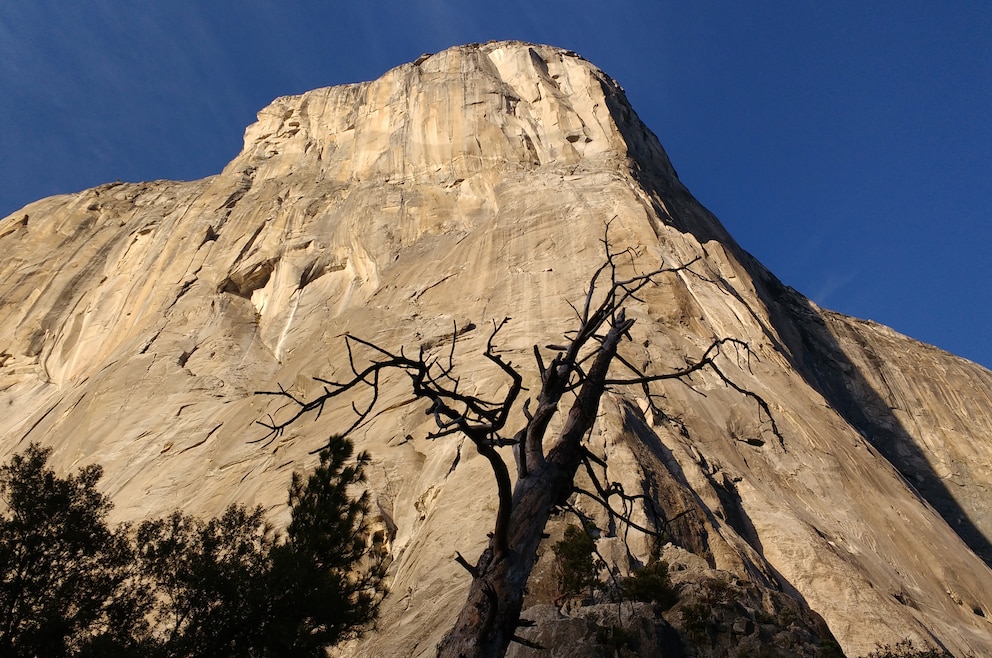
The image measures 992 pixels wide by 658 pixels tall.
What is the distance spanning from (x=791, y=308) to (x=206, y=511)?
33999 millimetres

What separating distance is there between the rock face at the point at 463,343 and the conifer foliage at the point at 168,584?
6.35 feet

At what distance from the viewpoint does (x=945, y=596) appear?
1594 cm

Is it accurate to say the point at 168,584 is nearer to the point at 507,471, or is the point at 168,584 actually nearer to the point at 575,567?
the point at 575,567

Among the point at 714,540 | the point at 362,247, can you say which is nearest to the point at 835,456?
the point at 714,540

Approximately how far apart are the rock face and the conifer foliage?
1935 mm

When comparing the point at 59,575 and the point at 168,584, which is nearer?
the point at 59,575

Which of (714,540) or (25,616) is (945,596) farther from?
(25,616)

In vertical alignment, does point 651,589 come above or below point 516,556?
above

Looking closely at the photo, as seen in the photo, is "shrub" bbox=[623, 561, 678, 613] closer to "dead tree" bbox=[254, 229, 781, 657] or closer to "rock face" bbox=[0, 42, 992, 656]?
"rock face" bbox=[0, 42, 992, 656]

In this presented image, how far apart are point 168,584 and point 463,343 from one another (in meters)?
14.0

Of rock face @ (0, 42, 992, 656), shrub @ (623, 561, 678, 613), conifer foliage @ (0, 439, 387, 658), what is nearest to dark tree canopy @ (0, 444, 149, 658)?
conifer foliage @ (0, 439, 387, 658)

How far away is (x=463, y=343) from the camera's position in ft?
74.6

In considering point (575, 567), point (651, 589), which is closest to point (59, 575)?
point (575, 567)

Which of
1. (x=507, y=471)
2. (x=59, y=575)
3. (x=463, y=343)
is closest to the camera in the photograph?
(x=507, y=471)
